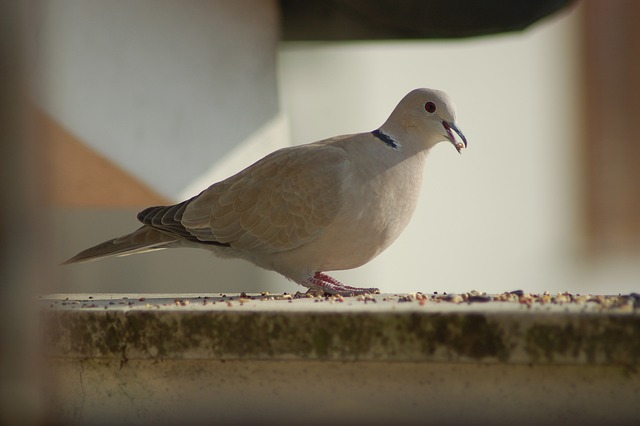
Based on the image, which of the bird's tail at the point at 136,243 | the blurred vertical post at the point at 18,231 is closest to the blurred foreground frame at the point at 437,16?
the bird's tail at the point at 136,243

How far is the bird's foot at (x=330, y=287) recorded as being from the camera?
10.4 ft

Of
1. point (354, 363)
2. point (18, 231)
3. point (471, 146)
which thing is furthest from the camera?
point (471, 146)

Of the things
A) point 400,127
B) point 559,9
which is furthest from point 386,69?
point 400,127

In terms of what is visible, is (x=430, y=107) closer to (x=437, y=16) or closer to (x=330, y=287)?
(x=330, y=287)

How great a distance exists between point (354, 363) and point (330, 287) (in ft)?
4.45

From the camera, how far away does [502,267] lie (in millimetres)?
7316

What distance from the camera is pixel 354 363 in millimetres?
1937

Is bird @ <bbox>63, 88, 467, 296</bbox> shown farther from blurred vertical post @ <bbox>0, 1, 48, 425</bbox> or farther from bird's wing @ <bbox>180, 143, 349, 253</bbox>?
blurred vertical post @ <bbox>0, 1, 48, 425</bbox>

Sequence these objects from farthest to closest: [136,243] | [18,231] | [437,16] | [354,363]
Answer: [437,16]
[136,243]
[354,363]
[18,231]

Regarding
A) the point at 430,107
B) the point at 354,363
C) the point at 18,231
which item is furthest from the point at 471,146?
the point at 18,231

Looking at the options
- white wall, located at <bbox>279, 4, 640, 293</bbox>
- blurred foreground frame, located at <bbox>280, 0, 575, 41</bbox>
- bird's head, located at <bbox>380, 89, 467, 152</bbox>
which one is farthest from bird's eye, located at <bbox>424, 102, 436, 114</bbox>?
white wall, located at <bbox>279, 4, 640, 293</bbox>

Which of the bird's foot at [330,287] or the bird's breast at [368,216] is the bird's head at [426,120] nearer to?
the bird's breast at [368,216]

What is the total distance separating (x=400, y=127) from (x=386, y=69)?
3898mm

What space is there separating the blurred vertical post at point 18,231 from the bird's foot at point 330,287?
2366 millimetres
